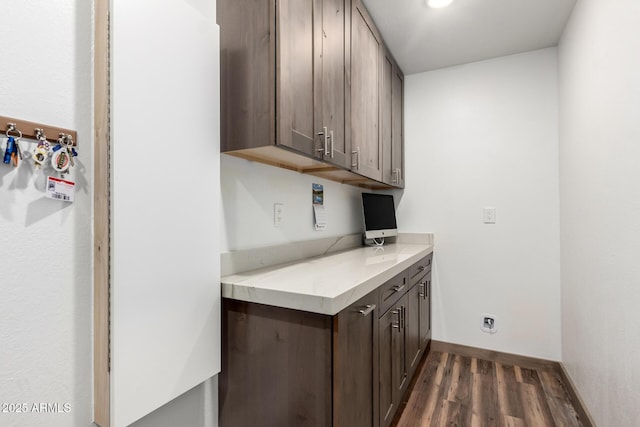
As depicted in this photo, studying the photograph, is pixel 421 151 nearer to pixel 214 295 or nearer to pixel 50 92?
pixel 214 295

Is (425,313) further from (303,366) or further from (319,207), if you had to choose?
(303,366)

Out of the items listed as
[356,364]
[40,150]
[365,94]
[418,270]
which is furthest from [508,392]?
[40,150]

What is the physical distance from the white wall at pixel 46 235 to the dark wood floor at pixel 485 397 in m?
→ 1.62

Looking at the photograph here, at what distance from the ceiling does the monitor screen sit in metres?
1.19

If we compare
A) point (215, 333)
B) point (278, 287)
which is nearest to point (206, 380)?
point (215, 333)

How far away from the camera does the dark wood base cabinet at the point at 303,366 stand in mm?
1033

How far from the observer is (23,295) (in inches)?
30.1

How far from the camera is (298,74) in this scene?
129 centimetres

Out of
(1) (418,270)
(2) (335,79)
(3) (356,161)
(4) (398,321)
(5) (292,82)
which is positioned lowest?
(4) (398,321)

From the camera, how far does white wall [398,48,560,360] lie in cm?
245

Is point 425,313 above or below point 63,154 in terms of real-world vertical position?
below

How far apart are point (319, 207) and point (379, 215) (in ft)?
2.45

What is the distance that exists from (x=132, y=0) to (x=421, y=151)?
8.11 ft

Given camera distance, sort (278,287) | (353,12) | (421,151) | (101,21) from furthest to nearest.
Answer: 1. (421,151)
2. (353,12)
3. (278,287)
4. (101,21)
